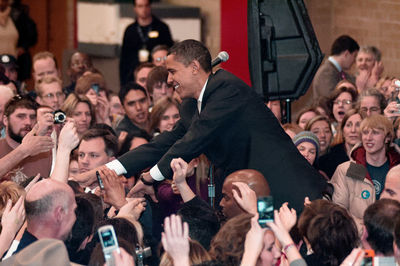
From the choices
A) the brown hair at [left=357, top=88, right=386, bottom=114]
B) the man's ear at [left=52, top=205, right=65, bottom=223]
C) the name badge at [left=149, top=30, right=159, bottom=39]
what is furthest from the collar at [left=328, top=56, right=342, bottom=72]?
the man's ear at [left=52, top=205, right=65, bottom=223]

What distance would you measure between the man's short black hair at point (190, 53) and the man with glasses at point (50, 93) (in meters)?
2.92

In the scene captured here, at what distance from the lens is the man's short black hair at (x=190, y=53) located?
568 centimetres

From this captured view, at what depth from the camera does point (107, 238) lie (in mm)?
3873

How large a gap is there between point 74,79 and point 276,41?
312 centimetres

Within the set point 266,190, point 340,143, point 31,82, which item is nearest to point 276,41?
point 340,143

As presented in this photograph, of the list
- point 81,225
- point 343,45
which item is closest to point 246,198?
point 81,225

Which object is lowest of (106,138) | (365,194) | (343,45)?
(365,194)

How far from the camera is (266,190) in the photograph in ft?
16.8

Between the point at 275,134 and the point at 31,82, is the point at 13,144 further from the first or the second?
the point at 31,82

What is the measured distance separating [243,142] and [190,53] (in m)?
0.60

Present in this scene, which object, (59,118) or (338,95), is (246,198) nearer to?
(59,118)

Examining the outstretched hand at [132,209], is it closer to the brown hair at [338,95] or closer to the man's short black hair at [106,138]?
the man's short black hair at [106,138]

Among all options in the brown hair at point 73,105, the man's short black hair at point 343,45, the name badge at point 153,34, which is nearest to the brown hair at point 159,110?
the brown hair at point 73,105

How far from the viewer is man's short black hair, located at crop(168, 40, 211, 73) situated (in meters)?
5.68
